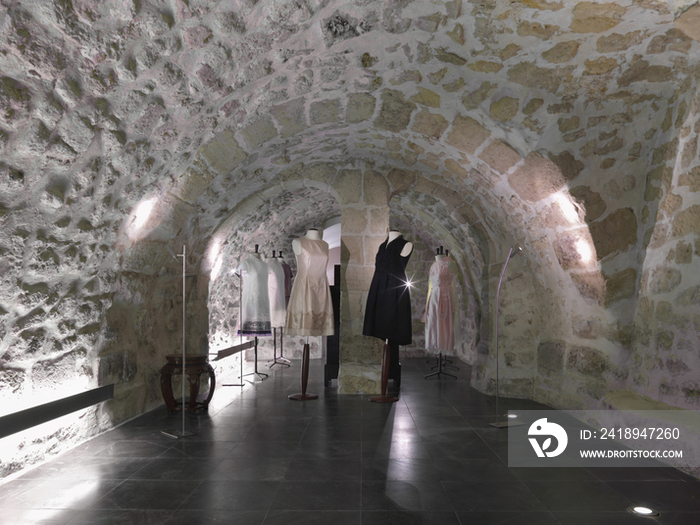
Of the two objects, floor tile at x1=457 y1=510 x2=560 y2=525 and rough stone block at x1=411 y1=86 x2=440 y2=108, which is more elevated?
rough stone block at x1=411 y1=86 x2=440 y2=108

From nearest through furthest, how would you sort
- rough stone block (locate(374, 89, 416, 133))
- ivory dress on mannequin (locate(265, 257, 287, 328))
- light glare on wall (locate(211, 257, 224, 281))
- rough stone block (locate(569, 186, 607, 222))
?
rough stone block (locate(569, 186, 607, 222))
rough stone block (locate(374, 89, 416, 133))
light glare on wall (locate(211, 257, 224, 281))
ivory dress on mannequin (locate(265, 257, 287, 328))

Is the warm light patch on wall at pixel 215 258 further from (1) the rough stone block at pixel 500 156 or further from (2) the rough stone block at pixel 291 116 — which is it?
(1) the rough stone block at pixel 500 156

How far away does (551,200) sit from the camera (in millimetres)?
3805

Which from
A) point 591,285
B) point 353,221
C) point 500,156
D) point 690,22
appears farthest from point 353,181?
point 690,22

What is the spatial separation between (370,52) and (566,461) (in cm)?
290

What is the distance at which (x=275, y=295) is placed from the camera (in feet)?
21.6

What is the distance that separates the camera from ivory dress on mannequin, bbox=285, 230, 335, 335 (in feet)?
15.5

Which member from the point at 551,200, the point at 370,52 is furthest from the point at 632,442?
the point at 370,52

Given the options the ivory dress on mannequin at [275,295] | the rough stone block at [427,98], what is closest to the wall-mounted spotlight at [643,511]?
the rough stone block at [427,98]

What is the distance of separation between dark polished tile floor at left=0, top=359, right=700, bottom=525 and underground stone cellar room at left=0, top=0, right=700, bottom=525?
3 cm

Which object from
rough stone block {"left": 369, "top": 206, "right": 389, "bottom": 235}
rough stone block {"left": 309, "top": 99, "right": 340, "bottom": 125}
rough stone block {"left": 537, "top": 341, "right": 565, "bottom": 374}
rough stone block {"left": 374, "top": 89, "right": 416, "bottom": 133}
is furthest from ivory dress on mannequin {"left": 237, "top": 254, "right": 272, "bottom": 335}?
rough stone block {"left": 537, "top": 341, "right": 565, "bottom": 374}

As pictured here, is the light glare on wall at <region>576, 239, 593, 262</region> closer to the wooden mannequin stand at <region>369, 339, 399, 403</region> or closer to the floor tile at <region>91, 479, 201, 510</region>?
the wooden mannequin stand at <region>369, 339, 399, 403</region>

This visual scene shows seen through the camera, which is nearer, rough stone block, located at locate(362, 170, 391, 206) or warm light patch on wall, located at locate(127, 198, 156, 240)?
warm light patch on wall, located at locate(127, 198, 156, 240)

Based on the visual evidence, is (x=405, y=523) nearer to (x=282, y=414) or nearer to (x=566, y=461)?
(x=566, y=461)
